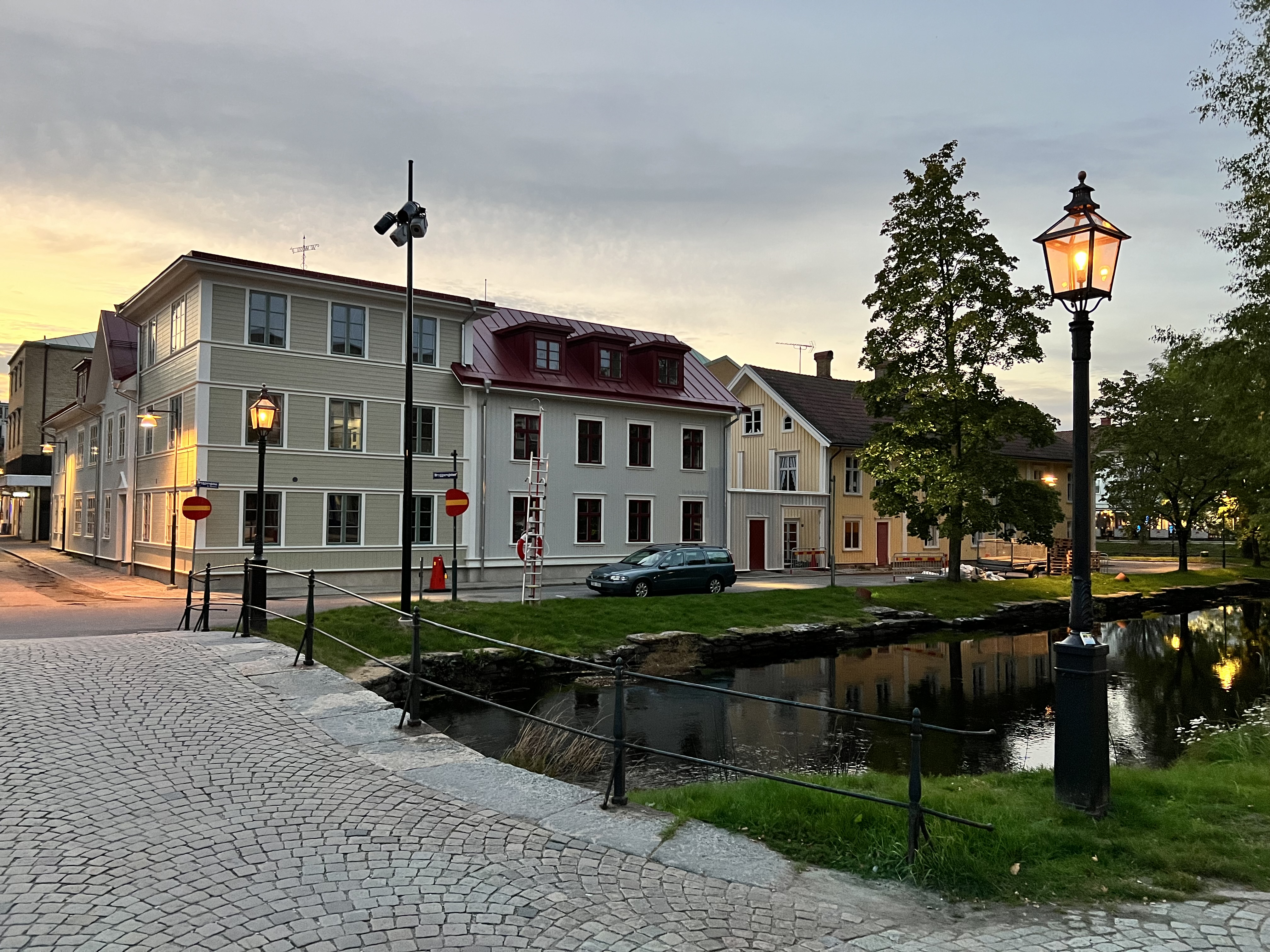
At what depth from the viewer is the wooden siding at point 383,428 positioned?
26.4 metres

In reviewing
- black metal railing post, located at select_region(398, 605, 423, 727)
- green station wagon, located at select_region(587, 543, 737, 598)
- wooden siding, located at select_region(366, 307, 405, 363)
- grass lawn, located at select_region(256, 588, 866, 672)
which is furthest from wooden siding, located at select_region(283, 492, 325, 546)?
black metal railing post, located at select_region(398, 605, 423, 727)

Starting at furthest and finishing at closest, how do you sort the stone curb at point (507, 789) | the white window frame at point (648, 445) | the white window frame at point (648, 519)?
the white window frame at point (648, 445) → the white window frame at point (648, 519) → the stone curb at point (507, 789)

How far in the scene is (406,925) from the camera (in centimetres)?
428

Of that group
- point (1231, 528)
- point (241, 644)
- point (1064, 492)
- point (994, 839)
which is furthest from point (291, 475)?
point (1231, 528)

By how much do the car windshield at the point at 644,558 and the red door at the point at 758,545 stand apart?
9214 millimetres

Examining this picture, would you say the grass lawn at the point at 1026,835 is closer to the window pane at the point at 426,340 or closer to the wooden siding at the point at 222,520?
the wooden siding at the point at 222,520

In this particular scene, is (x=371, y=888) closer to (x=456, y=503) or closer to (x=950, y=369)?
(x=456, y=503)

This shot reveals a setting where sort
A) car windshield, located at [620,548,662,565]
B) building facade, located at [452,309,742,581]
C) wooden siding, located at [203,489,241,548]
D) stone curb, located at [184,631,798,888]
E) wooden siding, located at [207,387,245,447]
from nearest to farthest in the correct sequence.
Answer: stone curb, located at [184,631,798,888]
wooden siding, located at [203,489,241,548]
wooden siding, located at [207,387,245,447]
car windshield, located at [620,548,662,565]
building facade, located at [452,309,742,581]

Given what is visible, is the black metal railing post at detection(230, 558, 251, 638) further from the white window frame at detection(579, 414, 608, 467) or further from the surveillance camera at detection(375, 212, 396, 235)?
the white window frame at detection(579, 414, 608, 467)

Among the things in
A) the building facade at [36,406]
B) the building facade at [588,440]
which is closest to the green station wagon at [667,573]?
the building facade at [588,440]

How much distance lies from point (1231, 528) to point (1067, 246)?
176 ft

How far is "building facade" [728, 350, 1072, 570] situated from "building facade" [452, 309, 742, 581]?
240 cm

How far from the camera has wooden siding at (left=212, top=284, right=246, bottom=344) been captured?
943 inches

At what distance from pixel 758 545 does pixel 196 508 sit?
21.2 metres
